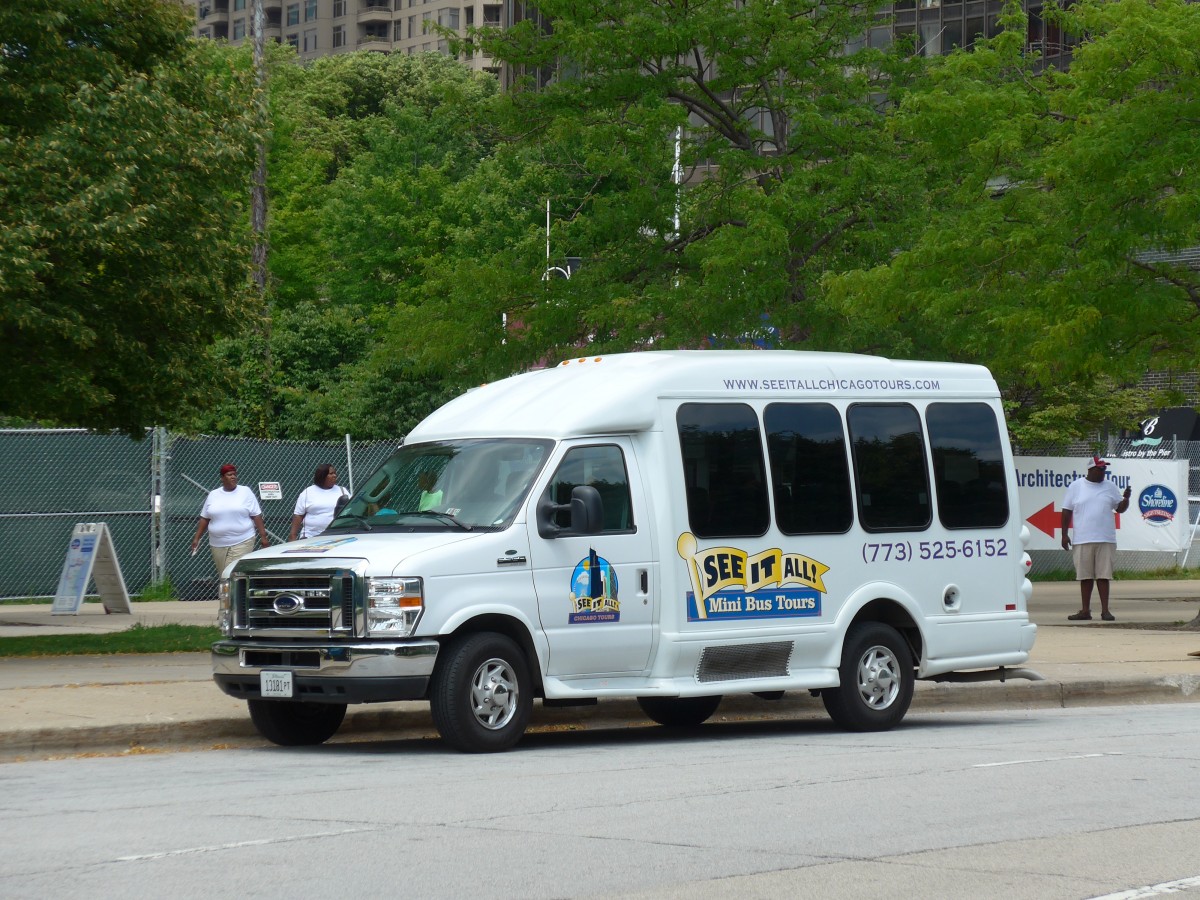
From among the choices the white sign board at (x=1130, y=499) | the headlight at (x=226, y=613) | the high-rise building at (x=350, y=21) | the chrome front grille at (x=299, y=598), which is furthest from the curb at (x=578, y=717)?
the high-rise building at (x=350, y=21)

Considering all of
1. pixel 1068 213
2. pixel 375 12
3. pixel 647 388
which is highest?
pixel 375 12

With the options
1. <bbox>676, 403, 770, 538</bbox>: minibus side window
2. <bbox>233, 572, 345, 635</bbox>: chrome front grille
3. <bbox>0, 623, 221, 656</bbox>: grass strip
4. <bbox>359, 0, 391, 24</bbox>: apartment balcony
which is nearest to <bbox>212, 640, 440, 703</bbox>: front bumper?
<bbox>233, 572, 345, 635</bbox>: chrome front grille

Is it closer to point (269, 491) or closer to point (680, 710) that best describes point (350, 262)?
point (269, 491)

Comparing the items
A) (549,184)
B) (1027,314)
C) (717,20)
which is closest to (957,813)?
(1027,314)

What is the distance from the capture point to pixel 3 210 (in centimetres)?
1484

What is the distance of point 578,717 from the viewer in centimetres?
1339

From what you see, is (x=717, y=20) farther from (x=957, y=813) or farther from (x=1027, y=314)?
(x=957, y=813)

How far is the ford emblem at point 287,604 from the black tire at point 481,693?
37.7 inches

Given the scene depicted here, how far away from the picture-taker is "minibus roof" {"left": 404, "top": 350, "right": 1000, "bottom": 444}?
1180 centimetres

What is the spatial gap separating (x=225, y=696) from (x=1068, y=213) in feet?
40.3

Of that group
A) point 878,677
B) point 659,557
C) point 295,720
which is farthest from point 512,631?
point 878,677

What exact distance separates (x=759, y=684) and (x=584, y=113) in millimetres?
15752

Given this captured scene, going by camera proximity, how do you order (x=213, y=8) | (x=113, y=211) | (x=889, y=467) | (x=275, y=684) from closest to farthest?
(x=275, y=684) < (x=889, y=467) < (x=113, y=211) < (x=213, y=8)

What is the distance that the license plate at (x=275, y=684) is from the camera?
10.9m
